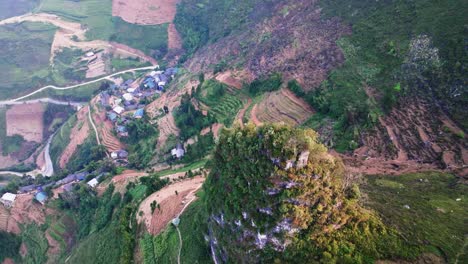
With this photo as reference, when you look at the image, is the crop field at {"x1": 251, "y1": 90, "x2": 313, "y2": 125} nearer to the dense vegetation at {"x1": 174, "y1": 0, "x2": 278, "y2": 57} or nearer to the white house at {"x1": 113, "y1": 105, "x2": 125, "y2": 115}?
the dense vegetation at {"x1": 174, "y1": 0, "x2": 278, "y2": 57}

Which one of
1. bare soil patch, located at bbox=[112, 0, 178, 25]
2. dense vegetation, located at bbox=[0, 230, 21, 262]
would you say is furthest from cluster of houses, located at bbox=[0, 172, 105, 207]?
bare soil patch, located at bbox=[112, 0, 178, 25]

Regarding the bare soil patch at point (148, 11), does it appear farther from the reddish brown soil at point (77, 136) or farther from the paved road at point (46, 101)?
the reddish brown soil at point (77, 136)

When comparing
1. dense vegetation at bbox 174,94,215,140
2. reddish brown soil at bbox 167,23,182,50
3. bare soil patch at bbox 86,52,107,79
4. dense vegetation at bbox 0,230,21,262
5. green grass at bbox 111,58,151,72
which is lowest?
dense vegetation at bbox 0,230,21,262

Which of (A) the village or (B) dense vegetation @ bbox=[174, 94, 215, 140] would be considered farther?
(A) the village

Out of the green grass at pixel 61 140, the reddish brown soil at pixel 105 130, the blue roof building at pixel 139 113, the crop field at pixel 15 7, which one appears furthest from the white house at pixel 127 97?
the crop field at pixel 15 7

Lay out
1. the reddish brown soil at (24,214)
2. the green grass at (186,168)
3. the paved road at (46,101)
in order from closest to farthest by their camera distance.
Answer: the green grass at (186,168) → the reddish brown soil at (24,214) → the paved road at (46,101)

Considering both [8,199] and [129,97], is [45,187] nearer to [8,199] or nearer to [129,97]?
[8,199]

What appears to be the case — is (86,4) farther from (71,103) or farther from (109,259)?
(109,259)
